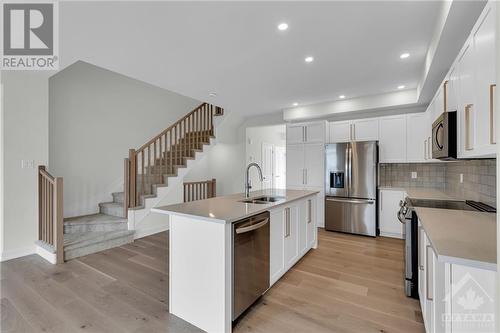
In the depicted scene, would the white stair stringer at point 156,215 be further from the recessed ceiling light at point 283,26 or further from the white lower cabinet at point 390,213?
the white lower cabinet at point 390,213

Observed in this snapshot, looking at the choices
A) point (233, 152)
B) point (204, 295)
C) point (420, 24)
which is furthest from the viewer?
point (233, 152)

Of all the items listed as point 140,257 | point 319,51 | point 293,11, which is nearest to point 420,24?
point 319,51

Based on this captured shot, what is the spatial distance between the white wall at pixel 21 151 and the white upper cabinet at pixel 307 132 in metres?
4.22

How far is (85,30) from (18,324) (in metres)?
2.63

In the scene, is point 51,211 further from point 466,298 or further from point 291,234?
point 466,298

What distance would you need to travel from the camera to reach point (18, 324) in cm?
192

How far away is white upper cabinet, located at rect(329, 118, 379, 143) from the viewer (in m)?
4.43

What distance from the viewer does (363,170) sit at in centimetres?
427

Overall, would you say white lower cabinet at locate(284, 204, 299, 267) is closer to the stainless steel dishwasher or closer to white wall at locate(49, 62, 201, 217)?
the stainless steel dishwasher

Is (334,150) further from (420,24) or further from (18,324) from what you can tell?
(18,324)

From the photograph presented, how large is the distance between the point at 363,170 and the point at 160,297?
3.68m

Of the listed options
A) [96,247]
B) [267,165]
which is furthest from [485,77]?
[267,165]

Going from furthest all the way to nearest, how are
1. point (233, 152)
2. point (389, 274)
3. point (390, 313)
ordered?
point (233, 152)
point (389, 274)
point (390, 313)

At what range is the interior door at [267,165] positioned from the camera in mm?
7160
